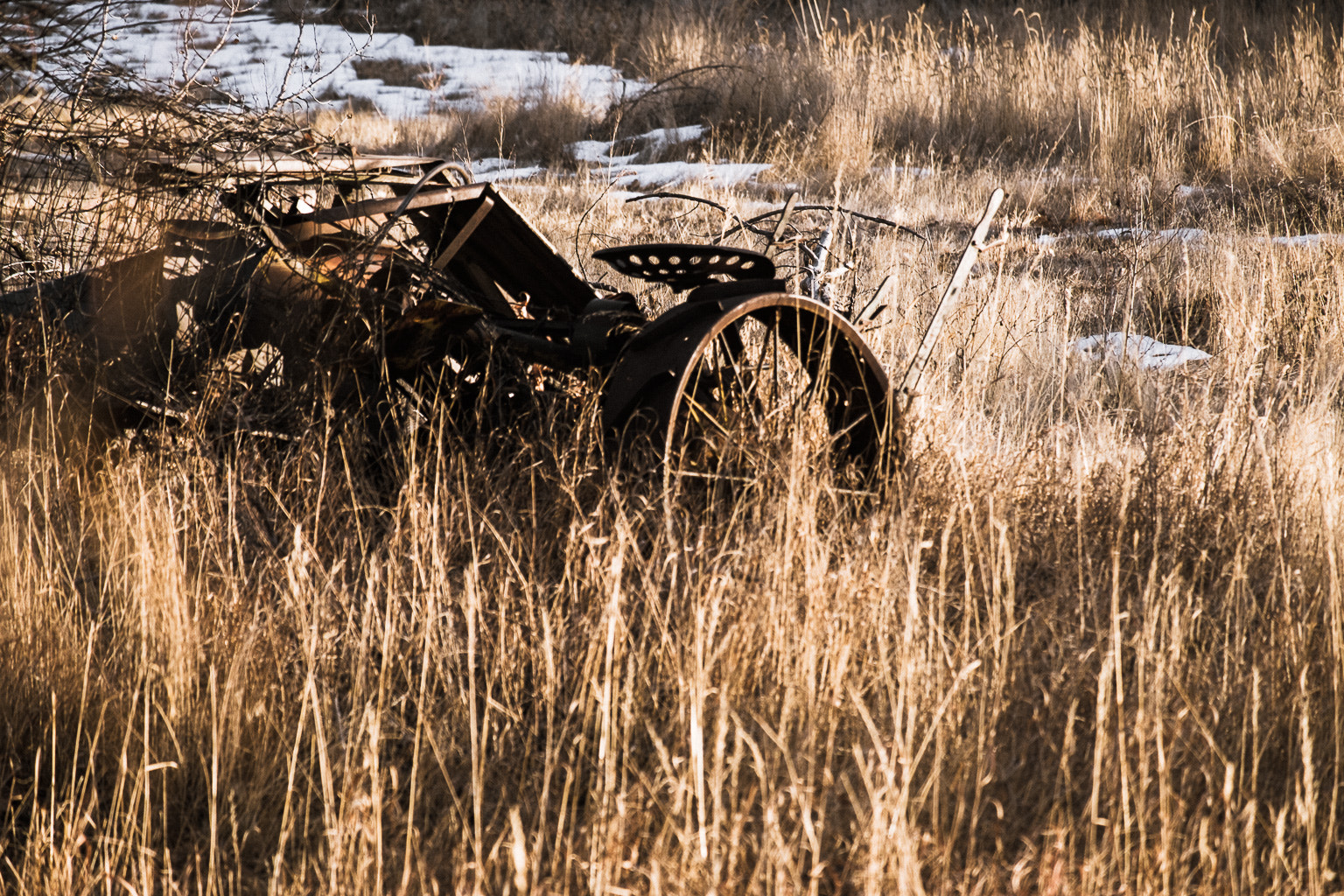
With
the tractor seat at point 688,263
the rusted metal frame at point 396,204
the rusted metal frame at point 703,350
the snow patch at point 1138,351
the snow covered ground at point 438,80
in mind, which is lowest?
the snow patch at point 1138,351

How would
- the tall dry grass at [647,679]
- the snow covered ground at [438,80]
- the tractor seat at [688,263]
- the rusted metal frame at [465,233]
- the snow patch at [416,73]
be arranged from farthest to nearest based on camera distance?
the snow patch at [416,73], the snow covered ground at [438,80], the rusted metal frame at [465,233], the tractor seat at [688,263], the tall dry grass at [647,679]

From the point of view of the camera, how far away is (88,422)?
123 inches

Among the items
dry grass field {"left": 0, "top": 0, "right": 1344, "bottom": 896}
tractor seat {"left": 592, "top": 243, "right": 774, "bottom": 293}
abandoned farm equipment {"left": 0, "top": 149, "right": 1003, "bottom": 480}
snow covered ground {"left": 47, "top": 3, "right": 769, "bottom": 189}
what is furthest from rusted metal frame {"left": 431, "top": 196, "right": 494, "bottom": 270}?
snow covered ground {"left": 47, "top": 3, "right": 769, "bottom": 189}

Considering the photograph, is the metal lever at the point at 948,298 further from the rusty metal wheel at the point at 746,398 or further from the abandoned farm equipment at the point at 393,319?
the rusty metal wheel at the point at 746,398

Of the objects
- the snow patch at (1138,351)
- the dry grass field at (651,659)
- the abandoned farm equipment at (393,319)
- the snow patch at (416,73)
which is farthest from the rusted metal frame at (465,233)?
the snow patch at (416,73)

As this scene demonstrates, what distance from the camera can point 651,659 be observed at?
8.35 feet

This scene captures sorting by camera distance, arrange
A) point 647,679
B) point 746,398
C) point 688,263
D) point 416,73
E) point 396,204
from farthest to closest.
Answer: point 416,73 → point 688,263 → point 746,398 → point 396,204 → point 647,679

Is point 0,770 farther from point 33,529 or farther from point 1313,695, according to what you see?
point 1313,695

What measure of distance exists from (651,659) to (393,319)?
4.09 feet

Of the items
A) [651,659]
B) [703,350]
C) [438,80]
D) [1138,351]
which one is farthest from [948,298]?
[438,80]

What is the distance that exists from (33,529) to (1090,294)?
5806 mm

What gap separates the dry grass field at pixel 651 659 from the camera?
6.40ft

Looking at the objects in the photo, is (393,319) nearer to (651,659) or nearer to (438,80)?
(651,659)

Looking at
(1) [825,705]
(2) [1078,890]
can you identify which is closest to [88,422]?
(1) [825,705]
